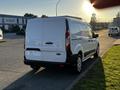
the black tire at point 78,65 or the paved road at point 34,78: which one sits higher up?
the black tire at point 78,65

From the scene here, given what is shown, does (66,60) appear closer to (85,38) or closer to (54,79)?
(54,79)

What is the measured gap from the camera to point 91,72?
9188mm

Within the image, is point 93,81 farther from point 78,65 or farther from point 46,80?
point 78,65

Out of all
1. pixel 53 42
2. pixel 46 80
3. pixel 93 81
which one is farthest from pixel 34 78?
pixel 93 81

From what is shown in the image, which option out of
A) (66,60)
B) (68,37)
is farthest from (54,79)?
(68,37)

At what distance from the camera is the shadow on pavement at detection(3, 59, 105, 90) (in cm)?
729

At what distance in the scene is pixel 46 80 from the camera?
324 inches

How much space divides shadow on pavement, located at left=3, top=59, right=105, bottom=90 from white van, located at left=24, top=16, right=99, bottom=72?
402 mm

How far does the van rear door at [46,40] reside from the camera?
28.8 ft

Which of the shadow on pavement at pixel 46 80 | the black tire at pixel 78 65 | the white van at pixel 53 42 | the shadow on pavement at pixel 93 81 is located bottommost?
the shadow on pavement at pixel 46 80

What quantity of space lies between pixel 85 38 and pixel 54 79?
3.23 m

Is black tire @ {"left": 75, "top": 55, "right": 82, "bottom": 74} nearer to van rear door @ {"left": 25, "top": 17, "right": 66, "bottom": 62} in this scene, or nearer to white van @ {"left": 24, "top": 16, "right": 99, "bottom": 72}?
white van @ {"left": 24, "top": 16, "right": 99, "bottom": 72}

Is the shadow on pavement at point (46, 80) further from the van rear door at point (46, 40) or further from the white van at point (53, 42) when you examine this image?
the van rear door at point (46, 40)

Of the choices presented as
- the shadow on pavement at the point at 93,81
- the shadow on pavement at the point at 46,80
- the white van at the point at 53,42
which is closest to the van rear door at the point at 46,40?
the white van at the point at 53,42
